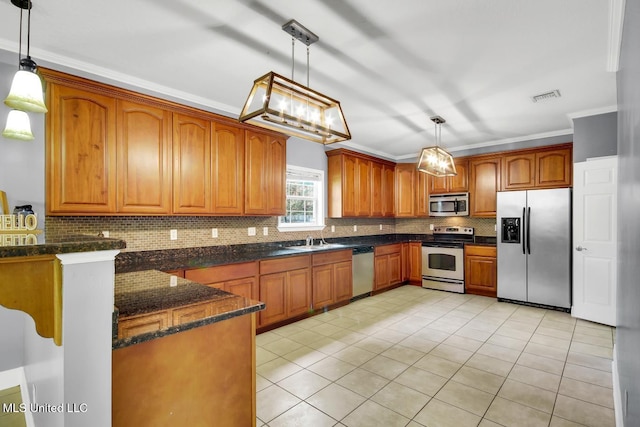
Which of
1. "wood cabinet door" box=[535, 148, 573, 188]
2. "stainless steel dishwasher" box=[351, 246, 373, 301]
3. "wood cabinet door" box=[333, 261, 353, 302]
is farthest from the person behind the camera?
"stainless steel dishwasher" box=[351, 246, 373, 301]

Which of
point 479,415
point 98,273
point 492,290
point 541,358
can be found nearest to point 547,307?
point 492,290

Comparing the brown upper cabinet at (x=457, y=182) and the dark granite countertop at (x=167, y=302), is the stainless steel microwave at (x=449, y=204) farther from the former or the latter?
the dark granite countertop at (x=167, y=302)

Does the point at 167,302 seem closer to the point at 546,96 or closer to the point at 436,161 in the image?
the point at 436,161

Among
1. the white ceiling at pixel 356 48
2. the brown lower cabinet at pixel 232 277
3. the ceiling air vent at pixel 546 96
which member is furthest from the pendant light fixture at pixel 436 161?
the brown lower cabinet at pixel 232 277

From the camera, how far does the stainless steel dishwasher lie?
504 cm

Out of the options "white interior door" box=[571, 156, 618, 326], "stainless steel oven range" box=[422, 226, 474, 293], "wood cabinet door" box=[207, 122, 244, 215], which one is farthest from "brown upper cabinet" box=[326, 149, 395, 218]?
"white interior door" box=[571, 156, 618, 326]

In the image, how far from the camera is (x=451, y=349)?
10.7ft

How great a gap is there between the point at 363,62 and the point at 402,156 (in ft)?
14.4

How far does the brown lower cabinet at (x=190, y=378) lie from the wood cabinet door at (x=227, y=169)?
2262 mm

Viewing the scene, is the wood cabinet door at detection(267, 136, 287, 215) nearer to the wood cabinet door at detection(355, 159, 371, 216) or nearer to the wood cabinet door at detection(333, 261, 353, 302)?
the wood cabinet door at detection(333, 261, 353, 302)

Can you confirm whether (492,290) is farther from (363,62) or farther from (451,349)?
(363,62)

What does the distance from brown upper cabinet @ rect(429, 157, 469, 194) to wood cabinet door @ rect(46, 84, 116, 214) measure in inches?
213

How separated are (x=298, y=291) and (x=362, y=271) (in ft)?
4.82

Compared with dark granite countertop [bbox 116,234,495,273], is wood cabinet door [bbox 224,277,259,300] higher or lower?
lower
